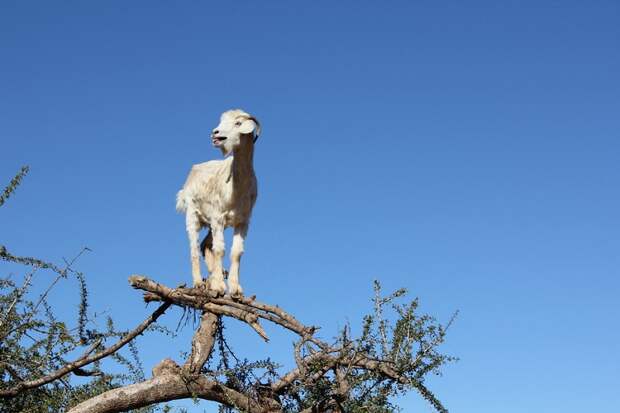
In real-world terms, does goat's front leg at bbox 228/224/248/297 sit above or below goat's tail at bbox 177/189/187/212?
below

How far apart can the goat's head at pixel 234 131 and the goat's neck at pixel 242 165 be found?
0.09 metres

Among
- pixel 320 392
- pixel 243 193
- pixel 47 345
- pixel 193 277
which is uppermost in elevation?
pixel 243 193

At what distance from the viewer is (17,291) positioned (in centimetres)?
889

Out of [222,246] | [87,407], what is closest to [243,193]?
[222,246]

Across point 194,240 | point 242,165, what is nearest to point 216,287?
point 194,240

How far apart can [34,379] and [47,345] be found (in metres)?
0.39

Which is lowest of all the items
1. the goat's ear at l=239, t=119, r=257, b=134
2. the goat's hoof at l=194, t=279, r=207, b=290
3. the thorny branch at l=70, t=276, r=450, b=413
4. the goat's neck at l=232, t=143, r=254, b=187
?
the thorny branch at l=70, t=276, r=450, b=413

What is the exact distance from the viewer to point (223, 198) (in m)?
9.36

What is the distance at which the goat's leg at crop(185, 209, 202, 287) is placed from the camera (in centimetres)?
941

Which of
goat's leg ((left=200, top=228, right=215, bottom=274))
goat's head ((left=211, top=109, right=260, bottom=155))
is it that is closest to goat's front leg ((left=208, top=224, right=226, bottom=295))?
goat's leg ((left=200, top=228, right=215, bottom=274))

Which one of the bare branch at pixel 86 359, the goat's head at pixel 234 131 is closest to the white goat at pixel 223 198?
the goat's head at pixel 234 131

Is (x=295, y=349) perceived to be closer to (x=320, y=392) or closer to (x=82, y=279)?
(x=320, y=392)

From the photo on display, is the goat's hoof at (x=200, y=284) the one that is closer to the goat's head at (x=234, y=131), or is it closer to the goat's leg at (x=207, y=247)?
the goat's leg at (x=207, y=247)

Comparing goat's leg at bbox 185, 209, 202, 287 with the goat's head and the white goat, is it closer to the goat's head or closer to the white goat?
the white goat
